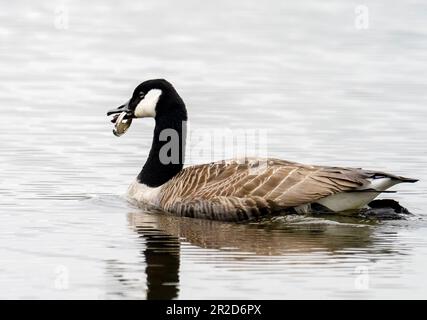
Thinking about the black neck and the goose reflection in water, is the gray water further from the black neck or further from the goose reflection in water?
the black neck

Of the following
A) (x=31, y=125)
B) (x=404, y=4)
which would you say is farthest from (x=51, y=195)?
(x=404, y=4)

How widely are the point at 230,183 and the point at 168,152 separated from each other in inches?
72.1

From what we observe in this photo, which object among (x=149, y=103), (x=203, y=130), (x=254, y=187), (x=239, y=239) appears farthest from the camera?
(x=203, y=130)

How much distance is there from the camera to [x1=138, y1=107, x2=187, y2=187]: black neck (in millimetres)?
17719

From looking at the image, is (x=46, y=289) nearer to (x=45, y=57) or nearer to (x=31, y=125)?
(x=31, y=125)

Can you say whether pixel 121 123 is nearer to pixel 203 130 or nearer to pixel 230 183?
pixel 230 183

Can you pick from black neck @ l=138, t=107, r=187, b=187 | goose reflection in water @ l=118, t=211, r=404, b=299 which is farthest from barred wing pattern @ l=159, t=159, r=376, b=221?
black neck @ l=138, t=107, r=187, b=187

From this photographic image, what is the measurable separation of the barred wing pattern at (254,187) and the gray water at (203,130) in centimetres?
28

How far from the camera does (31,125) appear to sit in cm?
2302

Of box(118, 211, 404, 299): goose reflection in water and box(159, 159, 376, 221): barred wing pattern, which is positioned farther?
box(159, 159, 376, 221): barred wing pattern

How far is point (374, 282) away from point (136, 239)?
348cm

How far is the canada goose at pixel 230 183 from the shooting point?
1568 centimetres

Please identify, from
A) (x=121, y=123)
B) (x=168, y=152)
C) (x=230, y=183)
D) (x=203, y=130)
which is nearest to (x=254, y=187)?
(x=230, y=183)

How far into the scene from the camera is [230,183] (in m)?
16.2
